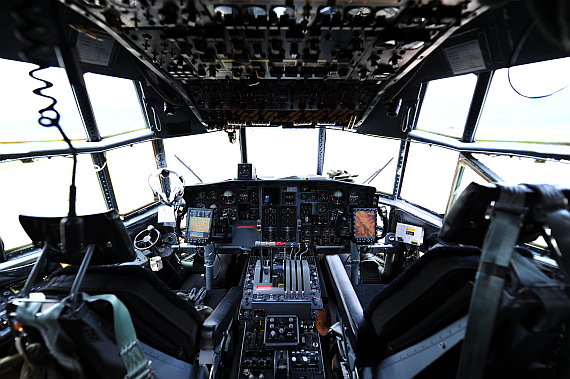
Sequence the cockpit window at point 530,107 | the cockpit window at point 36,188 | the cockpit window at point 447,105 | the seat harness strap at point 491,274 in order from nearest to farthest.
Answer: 1. the seat harness strap at point 491,274
2. the cockpit window at point 530,107
3. the cockpit window at point 36,188
4. the cockpit window at point 447,105

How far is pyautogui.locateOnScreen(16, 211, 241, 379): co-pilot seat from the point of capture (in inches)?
34.1

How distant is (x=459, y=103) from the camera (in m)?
2.50

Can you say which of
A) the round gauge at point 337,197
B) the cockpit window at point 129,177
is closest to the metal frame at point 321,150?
the round gauge at point 337,197

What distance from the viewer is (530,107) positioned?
6.61 ft

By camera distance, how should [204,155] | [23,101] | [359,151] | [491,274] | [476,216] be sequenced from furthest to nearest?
1. [204,155]
2. [359,151]
3. [23,101]
4. [476,216]
5. [491,274]

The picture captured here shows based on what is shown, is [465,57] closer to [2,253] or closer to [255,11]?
[255,11]

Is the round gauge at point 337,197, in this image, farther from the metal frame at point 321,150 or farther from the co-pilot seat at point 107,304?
the co-pilot seat at point 107,304

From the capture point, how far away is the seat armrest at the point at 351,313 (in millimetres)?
1327

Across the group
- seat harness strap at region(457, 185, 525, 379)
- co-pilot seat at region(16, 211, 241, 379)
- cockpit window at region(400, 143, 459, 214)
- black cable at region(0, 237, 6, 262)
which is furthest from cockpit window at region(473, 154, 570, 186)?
black cable at region(0, 237, 6, 262)

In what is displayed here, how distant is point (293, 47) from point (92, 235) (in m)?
1.51

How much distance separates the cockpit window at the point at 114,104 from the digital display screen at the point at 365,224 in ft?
9.71

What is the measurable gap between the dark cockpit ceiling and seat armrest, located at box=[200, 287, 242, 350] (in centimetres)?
152

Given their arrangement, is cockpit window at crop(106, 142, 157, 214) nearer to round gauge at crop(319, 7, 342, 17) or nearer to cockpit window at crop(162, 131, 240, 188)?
cockpit window at crop(162, 131, 240, 188)

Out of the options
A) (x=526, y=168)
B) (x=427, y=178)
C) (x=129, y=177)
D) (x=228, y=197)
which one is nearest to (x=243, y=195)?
(x=228, y=197)
